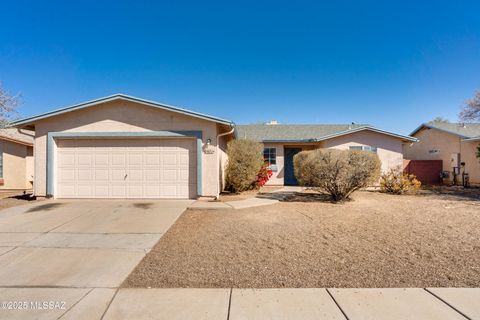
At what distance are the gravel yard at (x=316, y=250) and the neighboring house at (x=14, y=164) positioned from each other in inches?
512

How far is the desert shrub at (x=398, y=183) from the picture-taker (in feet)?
37.2

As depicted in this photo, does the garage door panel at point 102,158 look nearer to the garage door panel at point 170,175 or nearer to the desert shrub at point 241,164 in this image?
the garage door panel at point 170,175

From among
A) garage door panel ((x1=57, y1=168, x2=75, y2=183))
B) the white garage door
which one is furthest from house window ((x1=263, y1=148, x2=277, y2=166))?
garage door panel ((x1=57, y1=168, x2=75, y2=183))

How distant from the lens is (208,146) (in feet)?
Answer: 30.6

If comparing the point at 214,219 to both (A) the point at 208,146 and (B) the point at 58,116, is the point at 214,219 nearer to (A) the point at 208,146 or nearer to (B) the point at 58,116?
(A) the point at 208,146

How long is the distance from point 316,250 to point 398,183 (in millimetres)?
9498

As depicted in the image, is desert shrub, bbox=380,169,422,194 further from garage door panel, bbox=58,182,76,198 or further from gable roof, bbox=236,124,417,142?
garage door panel, bbox=58,182,76,198

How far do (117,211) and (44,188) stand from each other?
13.7 feet

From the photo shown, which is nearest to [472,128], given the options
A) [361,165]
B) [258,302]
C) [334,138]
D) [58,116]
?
[334,138]

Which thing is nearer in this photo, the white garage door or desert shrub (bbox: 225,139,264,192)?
the white garage door

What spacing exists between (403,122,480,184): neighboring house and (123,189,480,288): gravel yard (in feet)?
34.6

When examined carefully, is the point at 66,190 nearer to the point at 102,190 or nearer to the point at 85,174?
the point at 85,174

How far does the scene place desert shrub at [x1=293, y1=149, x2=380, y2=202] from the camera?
8.58m

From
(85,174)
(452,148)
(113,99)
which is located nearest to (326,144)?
(452,148)
